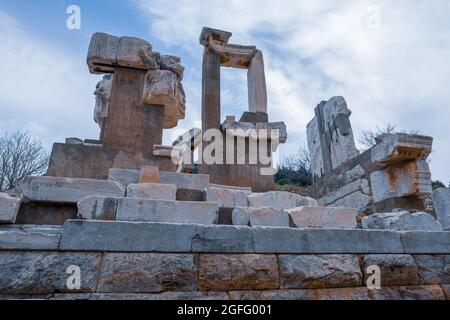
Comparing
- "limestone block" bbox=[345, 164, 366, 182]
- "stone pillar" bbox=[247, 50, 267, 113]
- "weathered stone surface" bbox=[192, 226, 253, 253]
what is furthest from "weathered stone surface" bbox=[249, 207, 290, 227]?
"limestone block" bbox=[345, 164, 366, 182]

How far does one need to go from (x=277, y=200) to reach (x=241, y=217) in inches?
26.6

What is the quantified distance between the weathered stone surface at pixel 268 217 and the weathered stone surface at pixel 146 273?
0.81 meters

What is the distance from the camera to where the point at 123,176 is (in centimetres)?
305

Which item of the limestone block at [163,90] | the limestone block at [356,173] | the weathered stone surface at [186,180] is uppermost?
the limestone block at [163,90]

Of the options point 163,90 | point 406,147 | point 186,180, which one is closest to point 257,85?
point 163,90

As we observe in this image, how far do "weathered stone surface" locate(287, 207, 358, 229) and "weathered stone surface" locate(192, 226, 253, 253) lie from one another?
0.74 metres

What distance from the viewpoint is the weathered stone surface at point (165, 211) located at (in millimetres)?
2441

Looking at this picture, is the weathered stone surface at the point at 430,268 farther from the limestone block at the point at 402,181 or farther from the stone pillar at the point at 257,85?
the stone pillar at the point at 257,85

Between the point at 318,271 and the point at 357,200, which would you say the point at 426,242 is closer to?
the point at 318,271

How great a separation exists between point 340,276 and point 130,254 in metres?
1.63

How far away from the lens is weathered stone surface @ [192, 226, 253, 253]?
219 centimetres


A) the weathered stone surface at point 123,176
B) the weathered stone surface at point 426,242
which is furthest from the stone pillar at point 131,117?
the weathered stone surface at point 426,242

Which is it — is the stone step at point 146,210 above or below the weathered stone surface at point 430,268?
above
